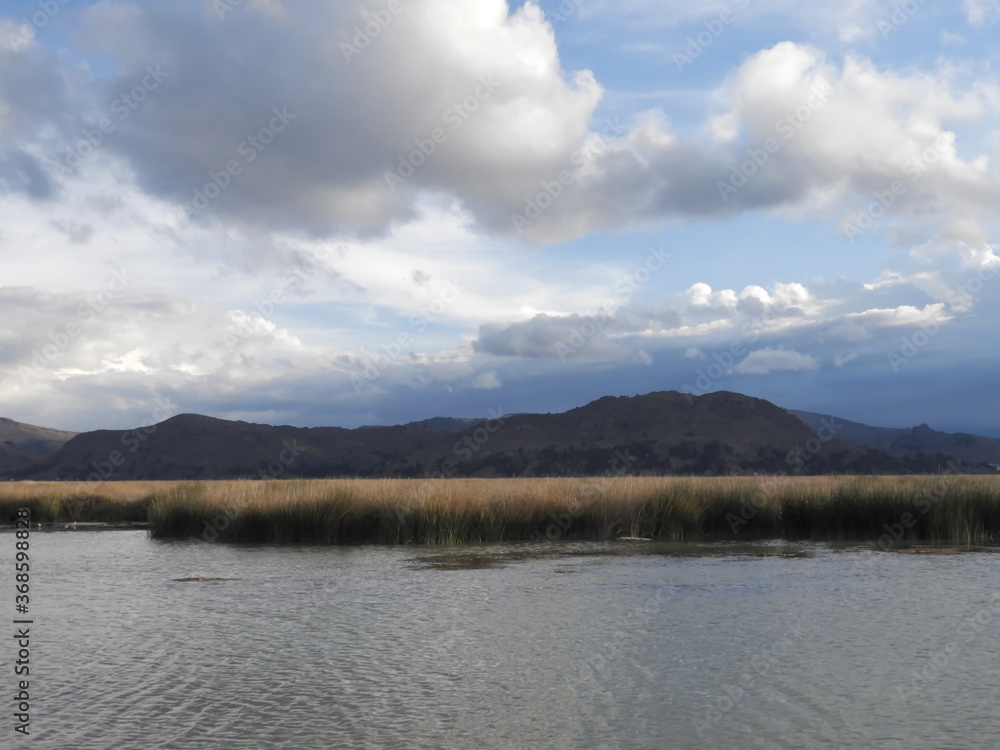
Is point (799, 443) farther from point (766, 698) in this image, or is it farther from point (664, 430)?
point (766, 698)

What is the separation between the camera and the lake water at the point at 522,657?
23.3ft

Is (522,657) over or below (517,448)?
below

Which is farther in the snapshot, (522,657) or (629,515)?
(629,515)

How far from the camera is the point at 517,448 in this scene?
139 meters

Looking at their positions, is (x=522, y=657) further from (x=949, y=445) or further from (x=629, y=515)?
(x=949, y=445)

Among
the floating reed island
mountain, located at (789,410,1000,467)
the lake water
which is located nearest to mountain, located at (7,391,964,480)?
mountain, located at (789,410,1000,467)

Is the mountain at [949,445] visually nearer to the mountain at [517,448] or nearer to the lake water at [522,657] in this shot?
the mountain at [517,448]

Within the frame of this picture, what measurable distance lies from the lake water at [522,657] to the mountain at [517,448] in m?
97.3

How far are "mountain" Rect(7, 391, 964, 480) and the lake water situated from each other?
97.3 m

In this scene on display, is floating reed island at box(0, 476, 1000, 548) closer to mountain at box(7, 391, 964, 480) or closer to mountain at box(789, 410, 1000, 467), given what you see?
mountain at box(7, 391, 964, 480)

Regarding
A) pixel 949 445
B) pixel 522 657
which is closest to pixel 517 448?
pixel 949 445

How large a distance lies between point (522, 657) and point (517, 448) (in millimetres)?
129821

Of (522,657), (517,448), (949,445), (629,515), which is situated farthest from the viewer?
(949,445)

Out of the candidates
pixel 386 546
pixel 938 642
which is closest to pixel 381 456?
pixel 386 546
